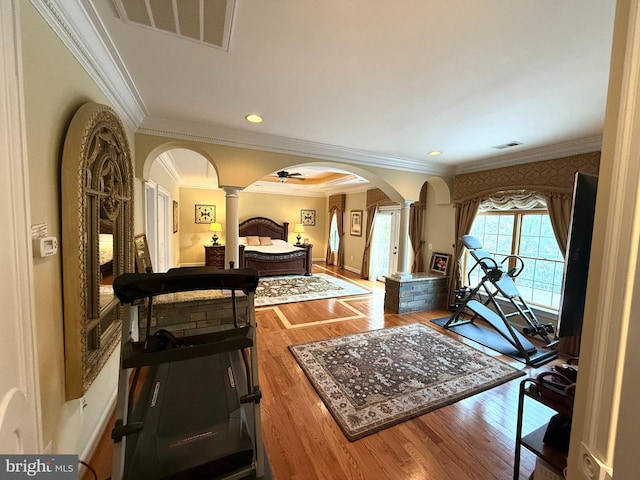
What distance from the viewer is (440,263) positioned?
15.5 ft

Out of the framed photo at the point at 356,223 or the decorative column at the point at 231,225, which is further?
the framed photo at the point at 356,223

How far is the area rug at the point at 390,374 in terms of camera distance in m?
2.00

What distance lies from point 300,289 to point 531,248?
3945mm

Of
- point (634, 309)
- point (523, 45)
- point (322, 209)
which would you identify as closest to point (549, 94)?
point (523, 45)

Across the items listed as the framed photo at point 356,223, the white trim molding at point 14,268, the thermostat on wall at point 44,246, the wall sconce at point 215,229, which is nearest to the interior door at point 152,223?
the thermostat on wall at point 44,246

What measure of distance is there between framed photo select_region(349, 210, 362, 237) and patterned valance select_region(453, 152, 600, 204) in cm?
298

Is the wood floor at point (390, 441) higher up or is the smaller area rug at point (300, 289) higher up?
the smaller area rug at point (300, 289)

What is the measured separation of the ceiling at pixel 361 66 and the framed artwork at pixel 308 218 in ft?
18.2

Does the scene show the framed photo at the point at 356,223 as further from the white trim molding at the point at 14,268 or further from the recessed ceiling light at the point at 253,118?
the white trim molding at the point at 14,268

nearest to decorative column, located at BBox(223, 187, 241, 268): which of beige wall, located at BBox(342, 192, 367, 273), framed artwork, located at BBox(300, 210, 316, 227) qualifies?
beige wall, located at BBox(342, 192, 367, 273)

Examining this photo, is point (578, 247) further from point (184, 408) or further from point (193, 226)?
point (193, 226)

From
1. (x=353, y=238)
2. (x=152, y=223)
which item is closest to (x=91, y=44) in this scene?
(x=152, y=223)

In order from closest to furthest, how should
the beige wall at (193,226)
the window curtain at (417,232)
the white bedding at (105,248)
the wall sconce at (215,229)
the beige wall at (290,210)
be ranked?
the white bedding at (105,248), the window curtain at (417,232), the wall sconce at (215,229), the beige wall at (193,226), the beige wall at (290,210)

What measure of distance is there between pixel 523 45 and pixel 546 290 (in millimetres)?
3331
